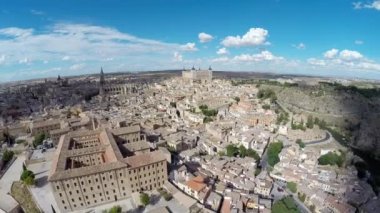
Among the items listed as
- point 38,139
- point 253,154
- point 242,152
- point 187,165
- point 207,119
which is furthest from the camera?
point 207,119

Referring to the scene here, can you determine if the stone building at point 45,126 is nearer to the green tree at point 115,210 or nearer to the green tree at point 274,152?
the green tree at point 115,210

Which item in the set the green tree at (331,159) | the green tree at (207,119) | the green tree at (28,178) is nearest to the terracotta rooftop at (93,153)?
the green tree at (28,178)

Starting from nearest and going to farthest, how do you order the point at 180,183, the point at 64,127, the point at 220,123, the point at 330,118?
the point at 180,183
the point at 64,127
the point at 220,123
the point at 330,118

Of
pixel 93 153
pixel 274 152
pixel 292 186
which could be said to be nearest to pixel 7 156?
pixel 93 153

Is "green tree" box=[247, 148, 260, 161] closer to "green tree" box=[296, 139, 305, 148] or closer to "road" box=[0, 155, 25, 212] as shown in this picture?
"green tree" box=[296, 139, 305, 148]

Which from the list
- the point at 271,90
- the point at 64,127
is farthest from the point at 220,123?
the point at 271,90

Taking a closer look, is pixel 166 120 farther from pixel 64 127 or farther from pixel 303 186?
pixel 303 186

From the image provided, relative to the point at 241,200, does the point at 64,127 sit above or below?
above

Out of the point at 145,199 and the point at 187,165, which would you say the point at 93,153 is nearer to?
the point at 145,199
